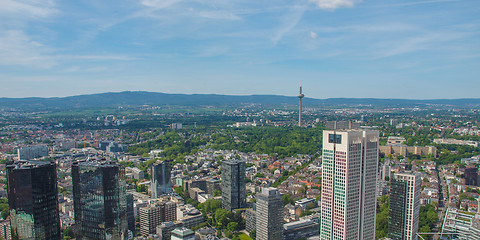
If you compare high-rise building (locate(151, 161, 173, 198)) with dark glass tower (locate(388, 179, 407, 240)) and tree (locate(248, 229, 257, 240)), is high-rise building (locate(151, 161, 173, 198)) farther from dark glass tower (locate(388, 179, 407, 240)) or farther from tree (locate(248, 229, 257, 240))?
dark glass tower (locate(388, 179, 407, 240))

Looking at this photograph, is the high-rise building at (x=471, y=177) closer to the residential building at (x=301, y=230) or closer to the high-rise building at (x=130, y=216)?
the residential building at (x=301, y=230)

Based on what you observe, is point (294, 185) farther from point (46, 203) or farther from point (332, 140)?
point (46, 203)

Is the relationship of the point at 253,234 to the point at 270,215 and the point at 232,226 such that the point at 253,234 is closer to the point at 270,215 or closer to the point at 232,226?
the point at 232,226

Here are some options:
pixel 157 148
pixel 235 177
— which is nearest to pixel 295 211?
pixel 235 177

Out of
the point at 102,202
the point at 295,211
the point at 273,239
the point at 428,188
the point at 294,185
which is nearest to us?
the point at 102,202

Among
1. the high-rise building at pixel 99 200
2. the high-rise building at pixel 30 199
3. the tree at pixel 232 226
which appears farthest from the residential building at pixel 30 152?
the high-rise building at pixel 99 200

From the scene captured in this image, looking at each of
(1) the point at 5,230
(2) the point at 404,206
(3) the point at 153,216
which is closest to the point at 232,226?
(3) the point at 153,216
